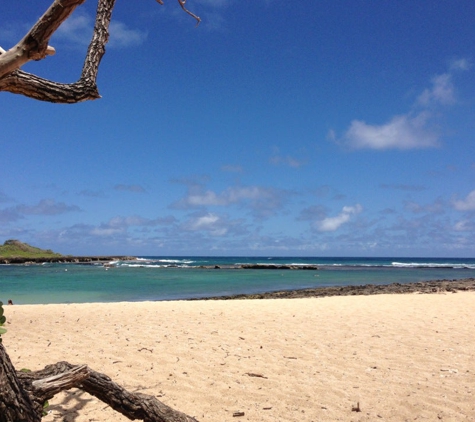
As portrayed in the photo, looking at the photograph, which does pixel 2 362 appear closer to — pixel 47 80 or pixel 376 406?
pixel 47 80

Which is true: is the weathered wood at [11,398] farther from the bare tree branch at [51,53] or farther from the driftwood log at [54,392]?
the bare tree branch at [51,53]

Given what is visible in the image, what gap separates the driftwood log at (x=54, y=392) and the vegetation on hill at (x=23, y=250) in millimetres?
88125

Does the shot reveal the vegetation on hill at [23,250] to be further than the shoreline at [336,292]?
Yes

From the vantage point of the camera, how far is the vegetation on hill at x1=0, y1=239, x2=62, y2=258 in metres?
83.7

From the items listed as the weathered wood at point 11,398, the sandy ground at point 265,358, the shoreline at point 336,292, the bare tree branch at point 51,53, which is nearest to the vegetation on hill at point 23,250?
the shoreline at point 336,292

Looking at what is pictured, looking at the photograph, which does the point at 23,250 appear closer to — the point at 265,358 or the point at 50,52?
the point at 265,358

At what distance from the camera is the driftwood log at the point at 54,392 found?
7.93 feet

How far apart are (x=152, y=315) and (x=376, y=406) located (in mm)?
6955

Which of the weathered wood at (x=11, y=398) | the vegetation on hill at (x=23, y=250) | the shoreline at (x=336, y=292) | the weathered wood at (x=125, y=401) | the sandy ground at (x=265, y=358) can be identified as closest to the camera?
the weathered wood at (x=11, y=398)

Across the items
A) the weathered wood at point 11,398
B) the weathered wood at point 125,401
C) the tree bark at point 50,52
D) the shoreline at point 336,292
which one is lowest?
the shoreline at point 336,292

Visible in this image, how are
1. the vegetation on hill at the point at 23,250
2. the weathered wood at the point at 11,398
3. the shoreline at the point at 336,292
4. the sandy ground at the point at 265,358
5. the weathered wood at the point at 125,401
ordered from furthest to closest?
the vegetation on hill at the point at 23,250 < the shoreline at the point at 336,292 < the sandy ground at the point at 265,358 < the weathered wood at the point at 125,401 < the weathered wood at the point at 11,398

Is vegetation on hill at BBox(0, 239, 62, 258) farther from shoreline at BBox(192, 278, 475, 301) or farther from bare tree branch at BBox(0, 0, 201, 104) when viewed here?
bare tree branch at BBox(0, 0, 201, 104)

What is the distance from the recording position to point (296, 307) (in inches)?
517

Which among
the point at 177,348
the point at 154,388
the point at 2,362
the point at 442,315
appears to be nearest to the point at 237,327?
the point at 177,348
